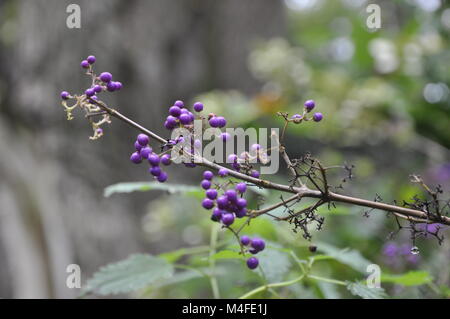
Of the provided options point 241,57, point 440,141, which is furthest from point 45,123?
point 440,141

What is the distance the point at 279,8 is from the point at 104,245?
233 cm

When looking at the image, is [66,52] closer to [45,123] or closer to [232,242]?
[45,123]

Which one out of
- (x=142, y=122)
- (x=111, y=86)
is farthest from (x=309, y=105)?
(x=142, y=122)

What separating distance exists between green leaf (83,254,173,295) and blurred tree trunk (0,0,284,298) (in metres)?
1.42

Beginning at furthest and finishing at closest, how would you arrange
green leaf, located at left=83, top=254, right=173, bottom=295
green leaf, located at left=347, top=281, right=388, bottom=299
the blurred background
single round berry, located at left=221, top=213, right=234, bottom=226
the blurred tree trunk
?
1. the blurred tree trunk
2. the blurred background
3. green leaf, located at left=83, top=254, right=173, bottom=295
4. green leaf, located at left=347, top=281, right=388, bottom=299
5. single round berry, located at left=221, top=213, right=234, bottom=226

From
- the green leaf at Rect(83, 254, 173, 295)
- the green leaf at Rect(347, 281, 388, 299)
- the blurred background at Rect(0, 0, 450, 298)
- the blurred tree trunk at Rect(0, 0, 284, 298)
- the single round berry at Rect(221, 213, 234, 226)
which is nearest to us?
the single round berry at Rect(221, 213, 234, 226)

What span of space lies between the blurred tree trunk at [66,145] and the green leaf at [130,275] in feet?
4.67

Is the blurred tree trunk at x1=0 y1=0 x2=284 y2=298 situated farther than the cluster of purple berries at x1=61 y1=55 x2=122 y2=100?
Yes

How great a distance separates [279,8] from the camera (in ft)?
12.5

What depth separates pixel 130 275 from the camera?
0.96 meters

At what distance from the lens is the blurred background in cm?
230

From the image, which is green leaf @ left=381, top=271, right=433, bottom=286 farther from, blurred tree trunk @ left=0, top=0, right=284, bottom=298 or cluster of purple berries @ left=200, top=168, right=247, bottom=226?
blurred tree trunk @ left=0, top=0, right=284, bottom=298

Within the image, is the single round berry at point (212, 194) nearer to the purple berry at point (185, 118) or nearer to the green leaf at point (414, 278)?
the purple berry at point (185, 118)

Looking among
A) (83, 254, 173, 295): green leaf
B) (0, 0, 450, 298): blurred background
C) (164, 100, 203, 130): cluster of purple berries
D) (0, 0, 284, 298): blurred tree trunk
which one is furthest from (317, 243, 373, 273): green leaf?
(0, 0, 284, 298): blurred tree trunk
